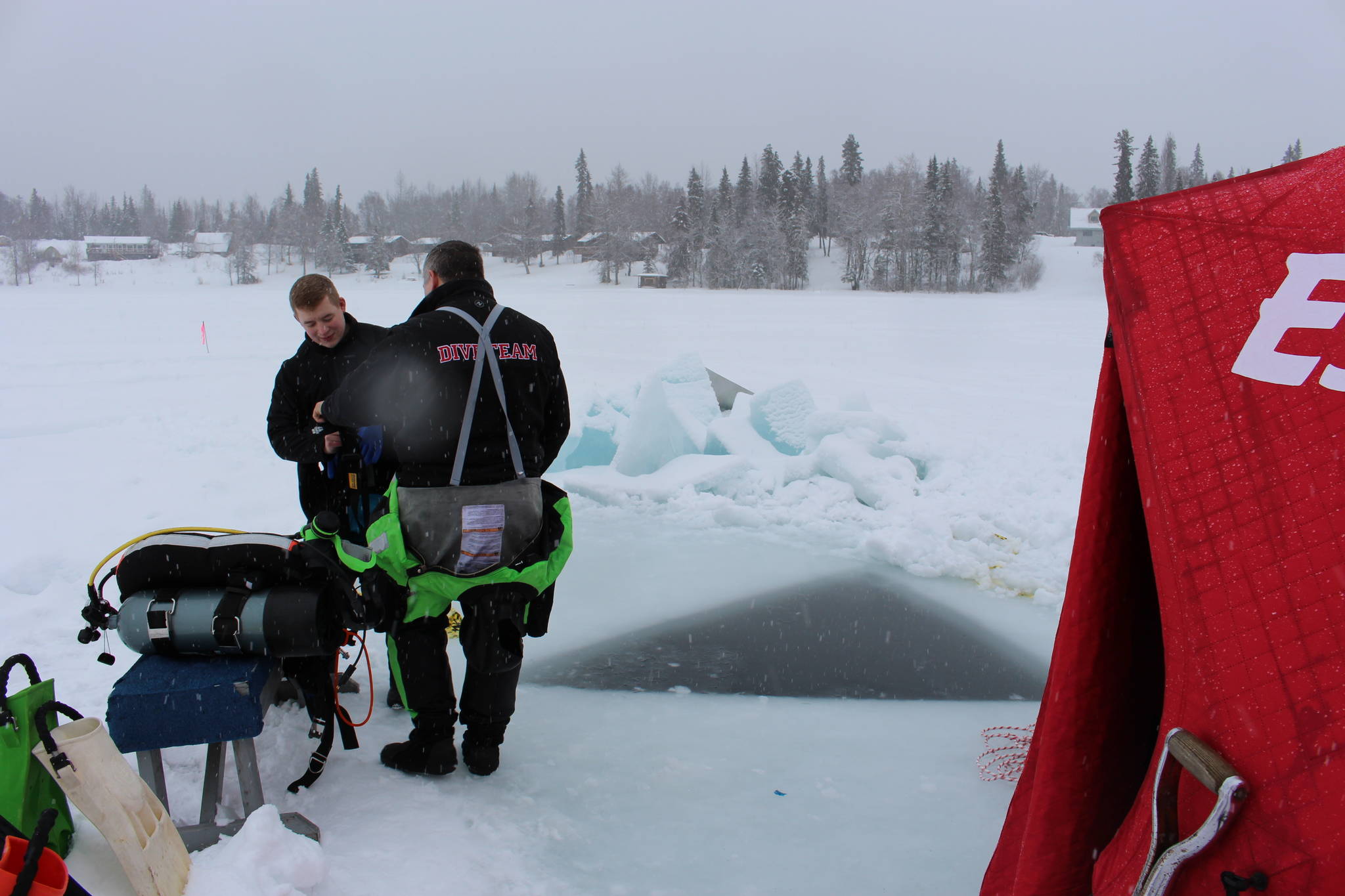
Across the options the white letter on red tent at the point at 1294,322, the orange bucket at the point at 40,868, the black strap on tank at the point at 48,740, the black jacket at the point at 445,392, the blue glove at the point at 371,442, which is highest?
the white letter on red tent at the point at 1294,322

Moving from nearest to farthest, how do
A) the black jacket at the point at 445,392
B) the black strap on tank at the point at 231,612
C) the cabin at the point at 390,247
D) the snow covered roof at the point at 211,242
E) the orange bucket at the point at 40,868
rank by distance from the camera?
the orange bucket at the point at 40,868 → the black strap on tank at the point at 231,612 → the black jacket at the point at 445,392 → the cabin at the point at 390,247 → the snow covered roof at the point at 211,242

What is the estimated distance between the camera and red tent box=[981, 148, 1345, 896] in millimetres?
1200

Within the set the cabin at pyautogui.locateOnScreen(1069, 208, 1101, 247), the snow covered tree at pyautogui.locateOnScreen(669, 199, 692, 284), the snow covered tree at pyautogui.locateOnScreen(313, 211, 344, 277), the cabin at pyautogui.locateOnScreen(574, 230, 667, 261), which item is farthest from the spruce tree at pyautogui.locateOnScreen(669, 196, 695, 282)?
the cabin at pyautogui.locateOnScreen(1069, 208, 1101, 247)

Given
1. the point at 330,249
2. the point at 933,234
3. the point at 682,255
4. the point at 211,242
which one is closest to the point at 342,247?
the point at 330,249

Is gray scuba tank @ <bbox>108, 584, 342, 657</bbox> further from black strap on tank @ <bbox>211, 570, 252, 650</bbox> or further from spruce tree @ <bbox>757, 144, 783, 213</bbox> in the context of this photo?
spruce tree @ <bbox>757, 144, 783, 213</bbox>

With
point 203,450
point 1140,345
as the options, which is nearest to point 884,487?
point 1140,345

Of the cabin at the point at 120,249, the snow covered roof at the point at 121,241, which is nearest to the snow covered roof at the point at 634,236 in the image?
the cabin at the point at 120,249

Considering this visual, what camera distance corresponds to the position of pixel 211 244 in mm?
90375

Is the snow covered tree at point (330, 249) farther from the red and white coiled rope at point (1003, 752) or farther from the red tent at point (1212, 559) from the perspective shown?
the red tent at point (1212, 559)

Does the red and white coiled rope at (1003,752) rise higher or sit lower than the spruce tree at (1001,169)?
lower

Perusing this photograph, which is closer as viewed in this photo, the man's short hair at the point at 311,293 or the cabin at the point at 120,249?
the man's short hair at the point at 311,293

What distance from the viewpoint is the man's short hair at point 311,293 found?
9.98ft

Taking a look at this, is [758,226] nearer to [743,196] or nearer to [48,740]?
[743,196]

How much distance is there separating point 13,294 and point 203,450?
39620mm
